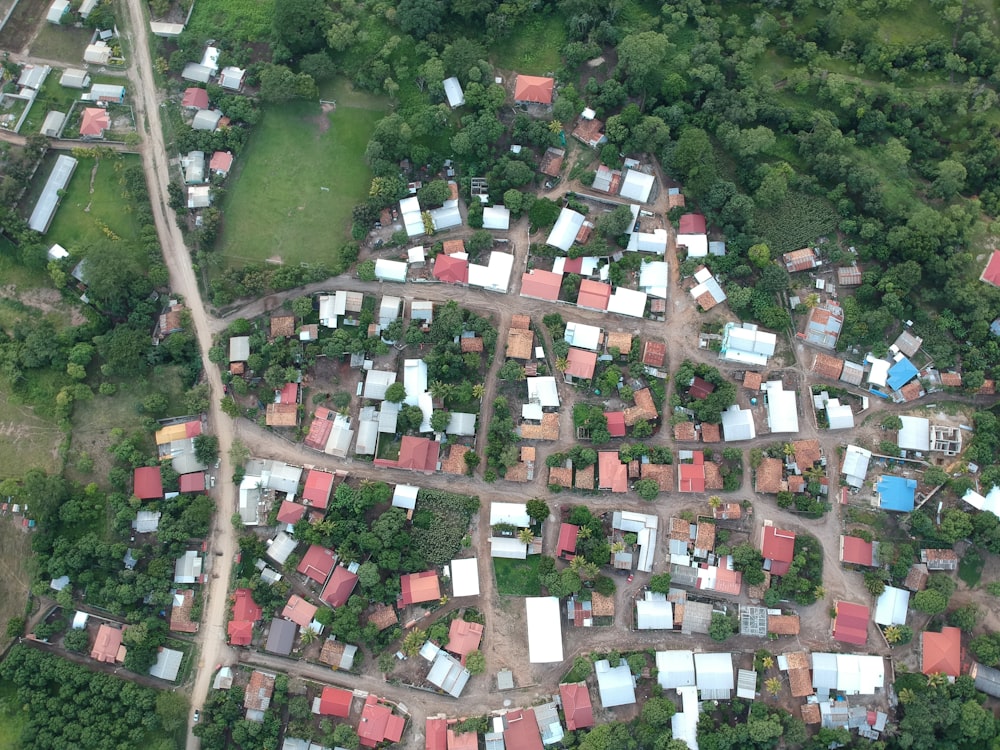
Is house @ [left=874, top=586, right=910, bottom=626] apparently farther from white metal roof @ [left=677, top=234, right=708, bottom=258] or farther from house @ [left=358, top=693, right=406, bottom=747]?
house @ [left=358, top=693, right=406, bottom=747]

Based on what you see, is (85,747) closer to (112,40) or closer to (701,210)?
(112,40)

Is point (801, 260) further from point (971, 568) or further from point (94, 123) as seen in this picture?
point (94, 123)

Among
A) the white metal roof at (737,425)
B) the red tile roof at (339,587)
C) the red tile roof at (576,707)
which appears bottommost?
the red tile roof at (576,707)

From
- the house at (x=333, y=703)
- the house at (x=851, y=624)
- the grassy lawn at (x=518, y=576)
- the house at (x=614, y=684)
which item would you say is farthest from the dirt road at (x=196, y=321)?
the house at (x=851, y=624)

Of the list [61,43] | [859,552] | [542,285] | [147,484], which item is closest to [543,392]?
[542,285]

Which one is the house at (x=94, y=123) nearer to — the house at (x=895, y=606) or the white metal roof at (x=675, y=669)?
the white metal roof at (x=675, y=669)

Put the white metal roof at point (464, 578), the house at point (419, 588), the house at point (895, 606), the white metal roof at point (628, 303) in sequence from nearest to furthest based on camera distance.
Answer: the house at point (895, 606)
the house at point (419, 588)
the white metal roof at point (464, 578)
the white metal roof at point (628, 303)
